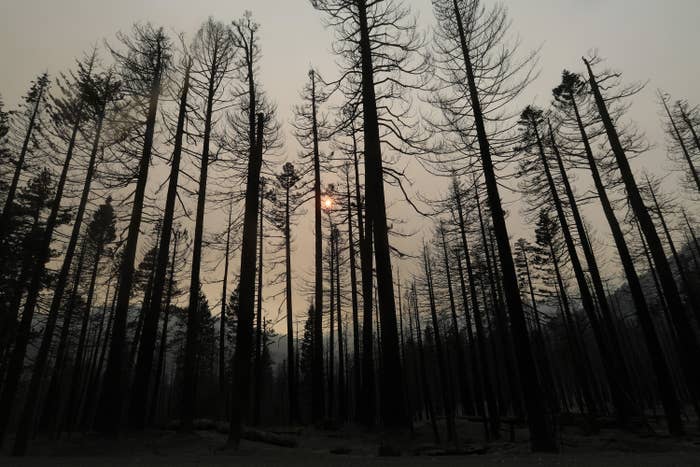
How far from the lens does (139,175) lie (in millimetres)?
10656

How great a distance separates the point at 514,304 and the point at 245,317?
6.00 meters

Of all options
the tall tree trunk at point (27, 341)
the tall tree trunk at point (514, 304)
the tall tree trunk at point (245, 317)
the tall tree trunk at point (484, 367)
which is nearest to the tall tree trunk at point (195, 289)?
the tall tree trunk at point (245, 317)

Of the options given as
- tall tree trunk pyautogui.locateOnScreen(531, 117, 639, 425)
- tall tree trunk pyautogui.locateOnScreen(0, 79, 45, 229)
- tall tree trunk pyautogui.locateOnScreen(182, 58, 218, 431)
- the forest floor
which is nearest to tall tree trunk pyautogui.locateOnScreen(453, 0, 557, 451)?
the forest floor

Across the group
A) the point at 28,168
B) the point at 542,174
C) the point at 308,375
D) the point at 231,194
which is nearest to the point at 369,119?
the point at 231,194

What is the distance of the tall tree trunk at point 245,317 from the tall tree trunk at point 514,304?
19.0 feet

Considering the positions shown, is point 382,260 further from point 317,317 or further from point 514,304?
point 317,317

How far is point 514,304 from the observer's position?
7.59 metres

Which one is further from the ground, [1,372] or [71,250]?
[71,250]

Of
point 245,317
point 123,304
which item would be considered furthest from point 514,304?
point 123,304

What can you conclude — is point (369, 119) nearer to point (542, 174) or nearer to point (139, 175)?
point (139, 175)

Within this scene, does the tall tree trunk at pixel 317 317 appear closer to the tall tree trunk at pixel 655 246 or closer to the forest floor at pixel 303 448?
the forest floor at pixel 303 448

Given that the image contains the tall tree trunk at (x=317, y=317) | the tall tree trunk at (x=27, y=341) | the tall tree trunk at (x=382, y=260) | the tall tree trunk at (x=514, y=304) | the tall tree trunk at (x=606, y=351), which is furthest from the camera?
the tall tree trunk at (x=317, y=317)

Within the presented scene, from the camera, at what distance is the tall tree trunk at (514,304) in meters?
6.72

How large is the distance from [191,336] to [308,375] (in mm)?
35813
